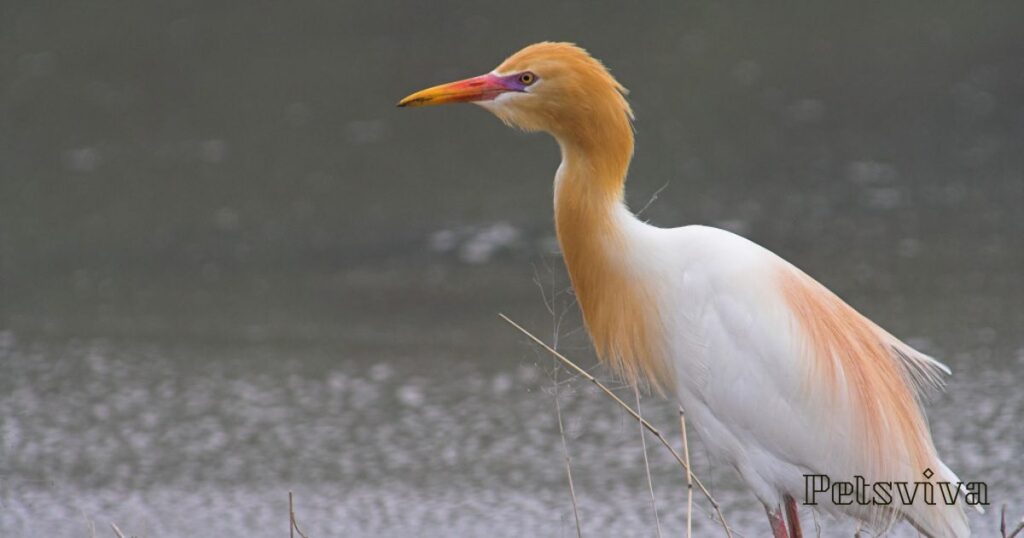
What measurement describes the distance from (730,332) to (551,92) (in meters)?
0.64

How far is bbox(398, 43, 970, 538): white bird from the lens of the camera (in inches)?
123

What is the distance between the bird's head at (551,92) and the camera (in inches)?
121

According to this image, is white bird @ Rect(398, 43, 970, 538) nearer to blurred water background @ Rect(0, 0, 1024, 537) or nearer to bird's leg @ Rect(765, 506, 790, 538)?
bird's leg @ Rect(765, 506, 790, 538)

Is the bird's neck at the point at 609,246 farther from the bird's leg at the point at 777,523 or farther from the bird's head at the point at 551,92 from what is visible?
the bird's leg at the point at 777,523

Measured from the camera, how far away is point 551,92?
3096 millimetres

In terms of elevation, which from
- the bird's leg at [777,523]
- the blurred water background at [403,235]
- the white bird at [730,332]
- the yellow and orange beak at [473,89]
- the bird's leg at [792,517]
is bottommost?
the bird's leg at [777,523]

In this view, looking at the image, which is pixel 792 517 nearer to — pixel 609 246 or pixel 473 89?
pixel 609 246

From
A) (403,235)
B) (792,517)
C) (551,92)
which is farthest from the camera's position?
(403,235)

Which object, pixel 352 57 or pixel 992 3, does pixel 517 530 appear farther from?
pixel 992 3

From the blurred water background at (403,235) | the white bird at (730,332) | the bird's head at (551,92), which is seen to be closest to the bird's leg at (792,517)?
the white bird at (730,332)

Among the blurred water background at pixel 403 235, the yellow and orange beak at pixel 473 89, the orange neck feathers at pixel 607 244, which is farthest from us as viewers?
the blurred water background at pixel 403 235

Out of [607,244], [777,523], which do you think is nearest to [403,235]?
[607,244]

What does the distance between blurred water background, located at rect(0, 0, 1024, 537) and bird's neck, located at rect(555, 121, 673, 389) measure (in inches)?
30.6

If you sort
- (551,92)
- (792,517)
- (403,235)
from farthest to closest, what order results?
(403,235) → (792,517) → (551,92)
